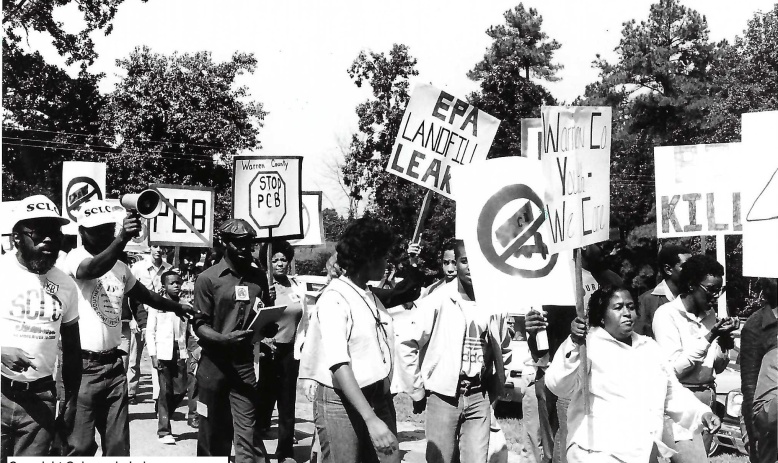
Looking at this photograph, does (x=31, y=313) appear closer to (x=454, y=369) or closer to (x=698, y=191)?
(x=454, y=369)

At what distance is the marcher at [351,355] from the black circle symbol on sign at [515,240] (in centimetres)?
108

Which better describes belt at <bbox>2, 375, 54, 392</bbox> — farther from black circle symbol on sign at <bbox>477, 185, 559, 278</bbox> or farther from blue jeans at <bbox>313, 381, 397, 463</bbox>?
black circle symbol on sign at <bbox>477, 185, 559, 278</bbox>

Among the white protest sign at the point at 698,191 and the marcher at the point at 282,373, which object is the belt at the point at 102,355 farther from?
the white protest sign at the point at 698,191

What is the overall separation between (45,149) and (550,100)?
23.4m

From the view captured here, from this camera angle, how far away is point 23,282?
5.20 metres

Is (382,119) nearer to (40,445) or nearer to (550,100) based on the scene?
(550,100)

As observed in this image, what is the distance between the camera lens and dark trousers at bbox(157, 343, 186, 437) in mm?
9088

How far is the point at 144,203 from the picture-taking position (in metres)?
5.68

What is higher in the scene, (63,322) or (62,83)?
(62,83)

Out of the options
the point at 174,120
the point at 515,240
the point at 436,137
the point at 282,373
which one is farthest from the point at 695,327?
the point at 174,120

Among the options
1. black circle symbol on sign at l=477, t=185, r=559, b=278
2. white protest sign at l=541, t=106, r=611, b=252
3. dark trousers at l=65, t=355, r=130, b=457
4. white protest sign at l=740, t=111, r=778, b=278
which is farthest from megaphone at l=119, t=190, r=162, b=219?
white protest sign at l=740, t=111, r=778, b=278

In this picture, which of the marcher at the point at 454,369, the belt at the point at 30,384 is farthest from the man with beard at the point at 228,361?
the belt at the point at 30,384

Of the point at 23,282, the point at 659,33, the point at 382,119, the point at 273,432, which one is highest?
the point at 659,33

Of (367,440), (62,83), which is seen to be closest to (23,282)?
(367,440)
